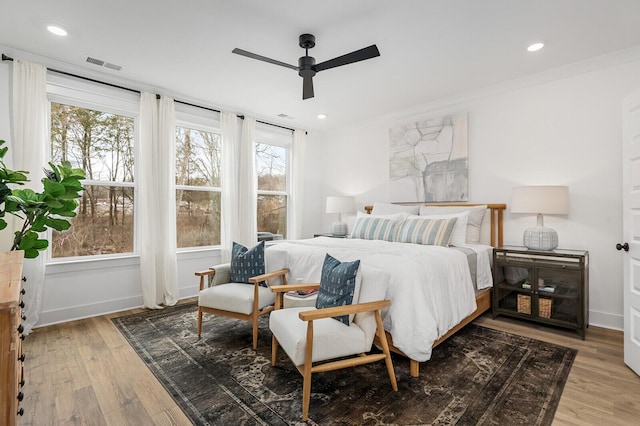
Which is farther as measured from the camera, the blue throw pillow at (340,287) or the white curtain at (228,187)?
the white curtain at (228,187)

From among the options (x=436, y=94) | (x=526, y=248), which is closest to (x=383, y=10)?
(x=436, y=94)

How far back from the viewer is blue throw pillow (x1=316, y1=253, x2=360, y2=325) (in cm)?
210

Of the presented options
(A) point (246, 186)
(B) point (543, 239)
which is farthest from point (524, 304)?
(A) point (246, 186)

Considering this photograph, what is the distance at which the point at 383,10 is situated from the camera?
2.43 meters

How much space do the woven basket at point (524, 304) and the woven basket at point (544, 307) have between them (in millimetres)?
97

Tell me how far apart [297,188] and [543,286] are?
12.6 ft

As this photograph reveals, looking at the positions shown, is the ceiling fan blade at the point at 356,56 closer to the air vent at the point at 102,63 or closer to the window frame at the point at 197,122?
the air vent at the point at 102,63

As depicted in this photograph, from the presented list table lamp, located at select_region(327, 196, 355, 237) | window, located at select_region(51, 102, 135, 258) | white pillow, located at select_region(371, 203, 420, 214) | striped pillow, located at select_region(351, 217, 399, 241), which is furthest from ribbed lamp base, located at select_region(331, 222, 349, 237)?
window, located at select_region(51, 102, 135, 258)

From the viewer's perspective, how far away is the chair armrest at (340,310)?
1775 mm

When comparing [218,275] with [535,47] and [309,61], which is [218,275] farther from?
[535,47]

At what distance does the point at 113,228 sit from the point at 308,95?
9.55 feet

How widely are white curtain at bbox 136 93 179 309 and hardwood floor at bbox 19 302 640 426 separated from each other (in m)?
0.90

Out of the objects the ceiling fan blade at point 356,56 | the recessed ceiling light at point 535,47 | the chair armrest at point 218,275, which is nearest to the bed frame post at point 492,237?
the recessed ceiling light at point 535,47

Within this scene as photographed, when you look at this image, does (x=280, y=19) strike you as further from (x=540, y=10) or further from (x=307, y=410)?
(x=307, y=410)
